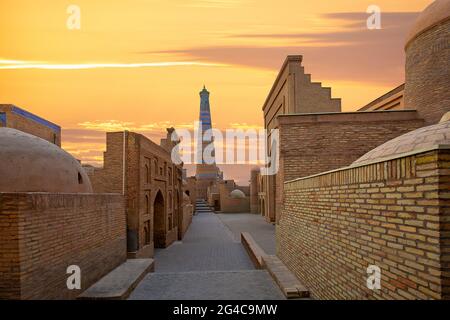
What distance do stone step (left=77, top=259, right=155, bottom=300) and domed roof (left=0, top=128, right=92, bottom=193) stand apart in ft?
7.28

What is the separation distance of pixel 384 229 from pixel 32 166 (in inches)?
267

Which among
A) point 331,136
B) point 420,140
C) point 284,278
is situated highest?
point 331,136

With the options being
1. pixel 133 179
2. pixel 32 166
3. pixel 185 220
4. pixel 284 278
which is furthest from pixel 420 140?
pixel 185 220

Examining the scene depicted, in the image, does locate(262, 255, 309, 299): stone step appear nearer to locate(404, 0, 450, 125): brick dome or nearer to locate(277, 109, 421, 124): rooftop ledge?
locate(277, 109, 421, 124): rooftop ledge

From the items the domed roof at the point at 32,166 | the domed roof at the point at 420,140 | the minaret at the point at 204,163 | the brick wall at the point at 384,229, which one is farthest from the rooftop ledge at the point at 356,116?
the minaret at the point at 204,163

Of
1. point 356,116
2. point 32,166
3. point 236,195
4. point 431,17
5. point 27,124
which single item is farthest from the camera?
point 236,195

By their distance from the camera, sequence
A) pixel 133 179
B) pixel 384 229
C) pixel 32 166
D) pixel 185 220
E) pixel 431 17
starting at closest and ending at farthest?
1. pixel 384 229
2. pixel 32 166
3. pixel 431 17
4. pixel 133 179
5. pixel 185 220

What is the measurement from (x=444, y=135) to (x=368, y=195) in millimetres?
1663

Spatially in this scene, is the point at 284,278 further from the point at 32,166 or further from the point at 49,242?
→ the point at 32,166

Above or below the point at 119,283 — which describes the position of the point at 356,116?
above

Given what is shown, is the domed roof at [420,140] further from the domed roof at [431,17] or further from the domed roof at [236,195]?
the domed roof at [236,195]

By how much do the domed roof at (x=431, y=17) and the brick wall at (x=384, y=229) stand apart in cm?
742

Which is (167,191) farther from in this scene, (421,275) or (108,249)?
(421,275)

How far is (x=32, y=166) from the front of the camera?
7750 mm
